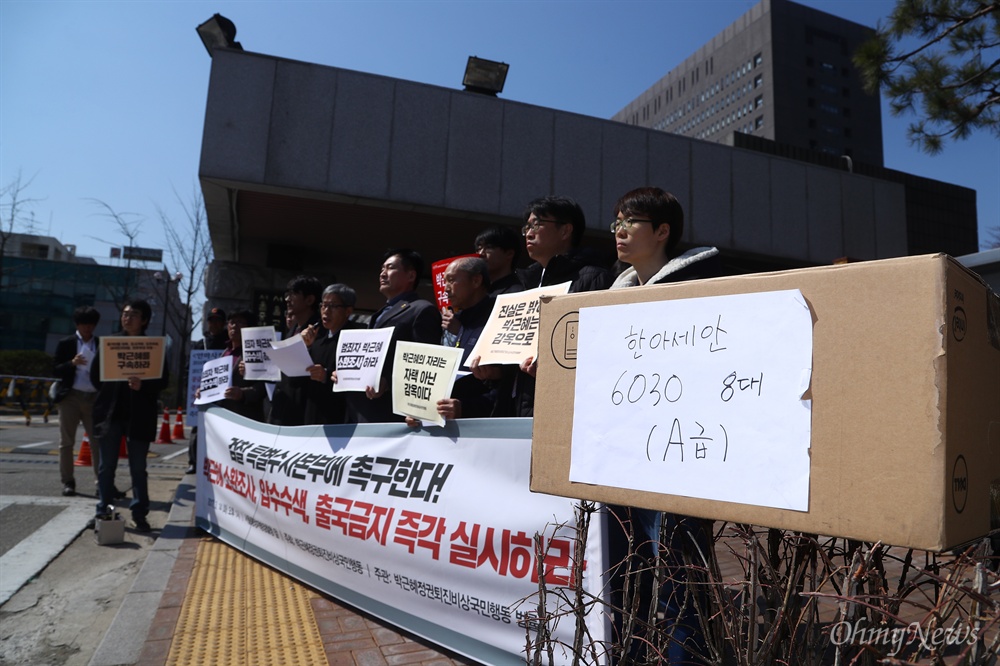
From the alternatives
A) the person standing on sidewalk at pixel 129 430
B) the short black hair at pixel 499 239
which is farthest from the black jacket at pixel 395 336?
the person standing on sidewalk at pixel 129 430

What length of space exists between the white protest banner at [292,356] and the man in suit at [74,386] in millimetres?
3210

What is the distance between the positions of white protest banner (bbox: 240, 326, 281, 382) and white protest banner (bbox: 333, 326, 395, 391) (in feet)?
3.45

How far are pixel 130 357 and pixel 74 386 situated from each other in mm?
1529

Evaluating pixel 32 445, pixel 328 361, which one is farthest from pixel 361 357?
pixel 32 445

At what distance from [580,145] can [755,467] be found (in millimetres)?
9423

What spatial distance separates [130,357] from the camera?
579 centimetres

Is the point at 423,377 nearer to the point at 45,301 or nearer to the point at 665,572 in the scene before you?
the point at 665,572

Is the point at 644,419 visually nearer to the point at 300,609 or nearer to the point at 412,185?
the point at 300,609

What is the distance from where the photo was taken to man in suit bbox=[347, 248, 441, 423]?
405 cm

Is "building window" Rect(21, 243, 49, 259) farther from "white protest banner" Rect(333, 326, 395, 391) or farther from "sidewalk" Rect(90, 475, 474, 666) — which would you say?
"white protest banner" Rect(333, 326, 395, 391)

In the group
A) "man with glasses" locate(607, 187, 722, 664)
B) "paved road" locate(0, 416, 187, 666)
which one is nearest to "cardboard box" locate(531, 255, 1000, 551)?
"man with glasses" locate(607, 187, 722, 664)

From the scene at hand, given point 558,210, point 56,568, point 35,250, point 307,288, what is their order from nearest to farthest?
point 558,210
point 56,568
point 307,288
point 35,250

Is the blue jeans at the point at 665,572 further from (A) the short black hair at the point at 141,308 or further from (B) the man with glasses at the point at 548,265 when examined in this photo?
(A) the short black hair at the point at 141,308

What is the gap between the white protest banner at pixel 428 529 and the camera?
104 inches
